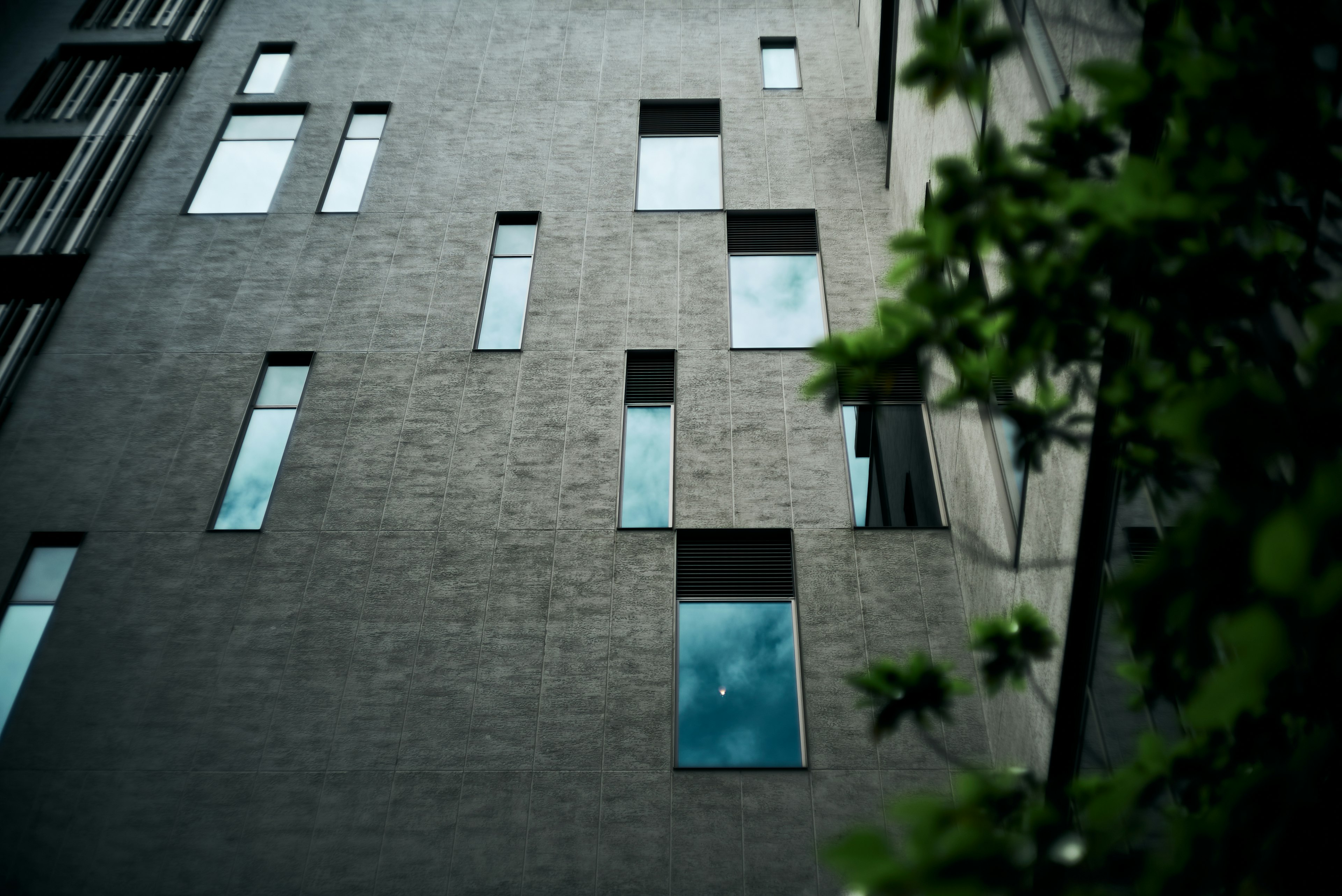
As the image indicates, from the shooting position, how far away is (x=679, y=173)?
44.0ft

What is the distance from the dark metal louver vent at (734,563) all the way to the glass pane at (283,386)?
17.2 feet

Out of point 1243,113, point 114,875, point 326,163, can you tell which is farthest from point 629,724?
point 326,163

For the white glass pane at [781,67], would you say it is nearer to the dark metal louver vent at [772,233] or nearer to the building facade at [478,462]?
the building facade at [478,462]

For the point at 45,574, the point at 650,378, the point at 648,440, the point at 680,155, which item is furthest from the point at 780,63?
the point at 45,574

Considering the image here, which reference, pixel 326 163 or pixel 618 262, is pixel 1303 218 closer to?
pixel 618 262

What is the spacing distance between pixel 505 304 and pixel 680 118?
4.66 metres

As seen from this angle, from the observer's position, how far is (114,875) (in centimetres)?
793

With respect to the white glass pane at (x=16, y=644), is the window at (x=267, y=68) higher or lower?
higher

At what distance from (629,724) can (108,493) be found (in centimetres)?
668

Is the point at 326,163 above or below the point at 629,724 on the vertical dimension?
above

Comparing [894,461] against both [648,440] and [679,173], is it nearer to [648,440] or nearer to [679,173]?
[648,440]

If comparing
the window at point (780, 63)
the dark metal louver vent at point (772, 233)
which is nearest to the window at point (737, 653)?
the dark metal louver vent at point (772, 233)

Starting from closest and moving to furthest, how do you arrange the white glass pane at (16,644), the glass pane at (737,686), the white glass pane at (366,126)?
the glass pane at (737,686)
the white glass pane at (16,644)
the white glass pane at (366,126)

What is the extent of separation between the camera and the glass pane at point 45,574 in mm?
9648
